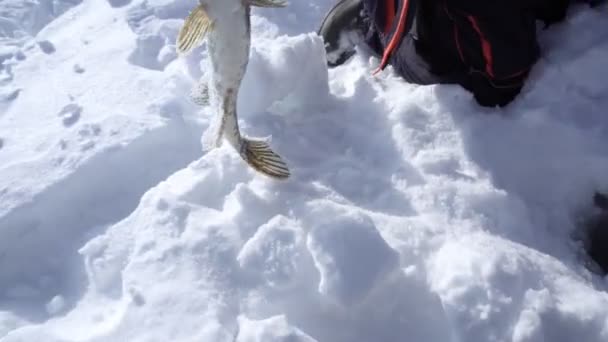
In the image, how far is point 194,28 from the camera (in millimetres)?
1396

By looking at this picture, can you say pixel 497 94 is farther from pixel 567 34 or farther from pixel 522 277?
pixel 522 277

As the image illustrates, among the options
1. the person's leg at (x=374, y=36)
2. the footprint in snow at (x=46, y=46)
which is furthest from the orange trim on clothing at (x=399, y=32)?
the footprint in snow at (x=46, y=46)

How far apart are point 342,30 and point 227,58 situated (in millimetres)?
886

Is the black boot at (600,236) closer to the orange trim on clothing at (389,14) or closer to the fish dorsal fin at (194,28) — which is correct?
the orange trim on clothing at (389,14)

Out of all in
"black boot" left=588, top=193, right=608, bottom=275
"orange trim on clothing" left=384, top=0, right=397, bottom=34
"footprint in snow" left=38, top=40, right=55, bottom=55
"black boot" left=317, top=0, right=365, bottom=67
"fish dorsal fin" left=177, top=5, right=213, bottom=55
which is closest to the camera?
"fish dorsal fin" left=177, top=5, right=213, bottom=55

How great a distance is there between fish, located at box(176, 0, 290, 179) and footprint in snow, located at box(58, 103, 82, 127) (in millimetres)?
694

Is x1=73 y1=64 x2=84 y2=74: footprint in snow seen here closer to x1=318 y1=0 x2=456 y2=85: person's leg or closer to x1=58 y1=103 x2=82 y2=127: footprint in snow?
x1=58 y1=103 x2=82 y2=127: footprint in snow

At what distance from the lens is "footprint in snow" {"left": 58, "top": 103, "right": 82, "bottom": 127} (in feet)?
6.91

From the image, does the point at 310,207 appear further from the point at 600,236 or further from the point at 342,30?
the point at 342,30

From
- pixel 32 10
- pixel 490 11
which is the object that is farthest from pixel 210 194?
pixel 32 10

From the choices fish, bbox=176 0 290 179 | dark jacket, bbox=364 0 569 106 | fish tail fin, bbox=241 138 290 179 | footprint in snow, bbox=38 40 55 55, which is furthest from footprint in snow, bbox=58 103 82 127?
dark jacket, bbox=364 0 569 106

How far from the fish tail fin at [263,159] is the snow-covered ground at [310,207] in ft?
0.14

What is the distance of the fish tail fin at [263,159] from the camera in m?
1.55

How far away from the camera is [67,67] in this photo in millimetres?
2449
